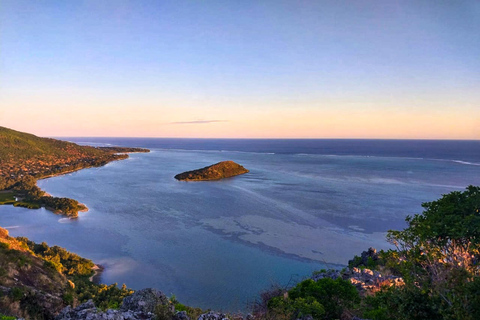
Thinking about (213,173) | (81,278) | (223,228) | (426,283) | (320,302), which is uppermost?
(426,283)

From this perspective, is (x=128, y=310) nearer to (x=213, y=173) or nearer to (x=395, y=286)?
(x=395, y=286)

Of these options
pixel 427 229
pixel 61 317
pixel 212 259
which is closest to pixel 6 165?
pixel 212 259

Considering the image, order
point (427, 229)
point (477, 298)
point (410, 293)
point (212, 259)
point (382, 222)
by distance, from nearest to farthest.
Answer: point (477, 298), point (410, 293), point (427, 229), point (212, 259), point (382, 222)

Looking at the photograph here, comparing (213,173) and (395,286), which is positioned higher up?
(395,286)

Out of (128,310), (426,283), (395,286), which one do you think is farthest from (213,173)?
(426,283)

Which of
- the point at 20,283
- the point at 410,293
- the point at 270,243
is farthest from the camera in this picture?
the point at 270,243

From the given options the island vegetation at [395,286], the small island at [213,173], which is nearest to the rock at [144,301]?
the island vegetation at [395,286]

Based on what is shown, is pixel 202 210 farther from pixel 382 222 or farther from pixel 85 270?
pixel 382 222
